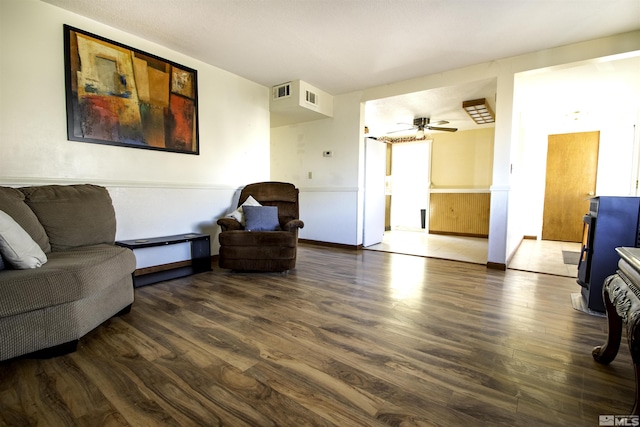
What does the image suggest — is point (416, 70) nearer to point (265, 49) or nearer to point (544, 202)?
point (265, 49)

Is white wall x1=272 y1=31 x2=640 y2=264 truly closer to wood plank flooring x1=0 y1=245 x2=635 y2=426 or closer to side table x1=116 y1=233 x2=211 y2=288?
wood plank flooring x1=0 y1=245 x2=635 y2=426

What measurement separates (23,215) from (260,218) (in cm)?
193

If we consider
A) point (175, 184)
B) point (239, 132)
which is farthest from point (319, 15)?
point (175, 184)

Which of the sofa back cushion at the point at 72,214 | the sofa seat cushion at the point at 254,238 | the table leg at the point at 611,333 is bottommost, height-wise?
the table leg at the point at 611,333

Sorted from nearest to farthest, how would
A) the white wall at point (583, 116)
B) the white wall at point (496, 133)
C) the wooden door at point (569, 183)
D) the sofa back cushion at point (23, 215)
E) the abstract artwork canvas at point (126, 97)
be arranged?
1. the sofa back cushion at point (23, 215)
2. the abstract artwork canvas at point (126, 97)
3. the white wall at point (496, 133)
4. the white wall at point (583, 116)
5. the wooden door at point (569, 183)

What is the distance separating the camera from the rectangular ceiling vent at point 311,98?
4223 mm

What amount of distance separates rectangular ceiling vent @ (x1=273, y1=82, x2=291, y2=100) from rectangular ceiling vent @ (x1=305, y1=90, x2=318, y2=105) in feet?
0.88

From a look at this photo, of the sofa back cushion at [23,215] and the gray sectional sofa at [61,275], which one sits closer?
the gray sectional sofa at [61,275]

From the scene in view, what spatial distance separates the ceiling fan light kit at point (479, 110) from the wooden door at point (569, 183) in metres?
1.48

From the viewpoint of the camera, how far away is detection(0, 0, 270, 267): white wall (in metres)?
2.27

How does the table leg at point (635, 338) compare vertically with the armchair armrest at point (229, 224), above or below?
below

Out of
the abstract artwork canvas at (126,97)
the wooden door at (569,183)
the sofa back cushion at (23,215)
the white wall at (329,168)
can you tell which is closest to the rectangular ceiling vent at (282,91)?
the white wall at (329,168)

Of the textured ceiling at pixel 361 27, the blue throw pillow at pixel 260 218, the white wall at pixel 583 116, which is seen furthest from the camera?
the white wall at pixel 583 116

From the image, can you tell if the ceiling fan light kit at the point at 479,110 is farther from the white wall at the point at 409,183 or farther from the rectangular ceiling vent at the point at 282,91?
the rectangular ceiling vent at the point at 282,91
